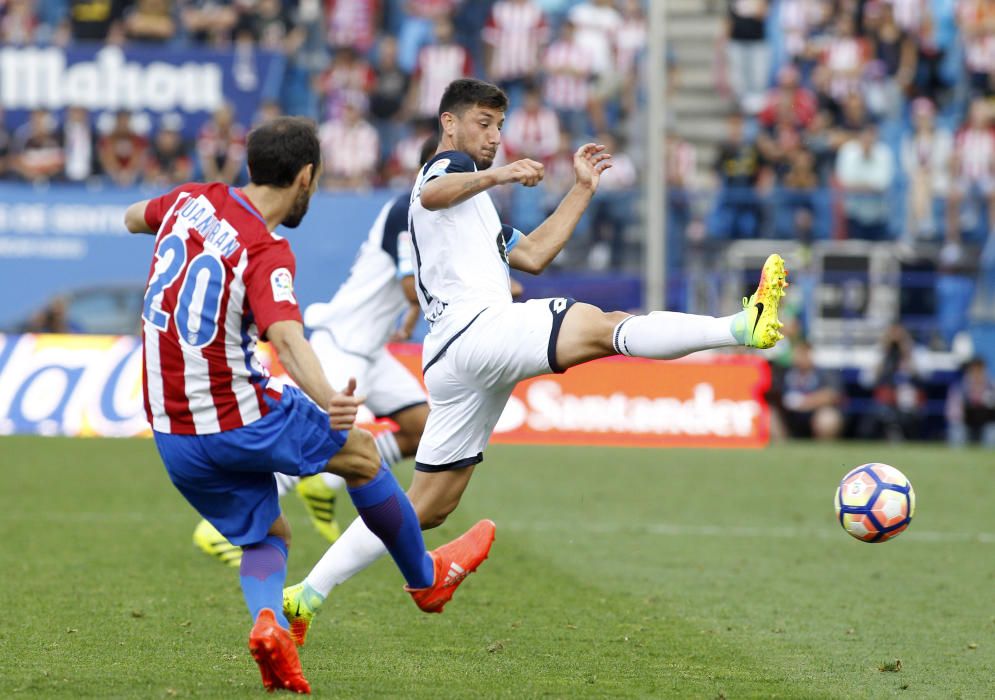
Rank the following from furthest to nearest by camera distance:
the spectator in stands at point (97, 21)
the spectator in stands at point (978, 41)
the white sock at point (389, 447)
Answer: the spectator in stands at point (978, 41), the spectator in stands at point (97, 21), the white sock at point (389, 447)

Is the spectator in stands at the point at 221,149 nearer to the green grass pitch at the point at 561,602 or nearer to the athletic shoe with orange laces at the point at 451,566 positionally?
the green grass pitch at the point at 561,602

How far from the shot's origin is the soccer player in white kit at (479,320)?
5984 mm

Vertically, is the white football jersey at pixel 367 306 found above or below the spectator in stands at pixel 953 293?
above

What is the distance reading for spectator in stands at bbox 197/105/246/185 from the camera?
19.3 metres

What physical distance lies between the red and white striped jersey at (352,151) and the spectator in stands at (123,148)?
2.39 m

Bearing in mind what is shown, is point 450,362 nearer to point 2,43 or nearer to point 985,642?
point 985,642

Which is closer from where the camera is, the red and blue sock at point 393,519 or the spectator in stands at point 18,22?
the red and blue sock at point 393,519

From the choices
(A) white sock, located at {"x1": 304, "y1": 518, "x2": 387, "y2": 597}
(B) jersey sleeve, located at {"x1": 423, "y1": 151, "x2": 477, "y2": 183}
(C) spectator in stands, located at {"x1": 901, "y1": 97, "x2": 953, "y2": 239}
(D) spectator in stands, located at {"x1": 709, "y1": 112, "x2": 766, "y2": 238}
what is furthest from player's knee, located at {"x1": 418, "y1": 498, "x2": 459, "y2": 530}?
(C) spectator in stands, located at {"x1": 901, "y1": 97, "x2": 953, "y2": 239}

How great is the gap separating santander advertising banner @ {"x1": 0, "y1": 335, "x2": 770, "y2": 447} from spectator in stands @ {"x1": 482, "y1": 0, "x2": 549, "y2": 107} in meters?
5.93

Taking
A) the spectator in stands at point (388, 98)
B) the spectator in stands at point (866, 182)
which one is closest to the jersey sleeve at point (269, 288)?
the spectator in stands at point (388, 98)

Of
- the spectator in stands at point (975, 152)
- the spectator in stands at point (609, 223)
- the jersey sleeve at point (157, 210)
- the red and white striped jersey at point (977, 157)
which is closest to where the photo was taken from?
the jersey sleeve at point (157, 210)

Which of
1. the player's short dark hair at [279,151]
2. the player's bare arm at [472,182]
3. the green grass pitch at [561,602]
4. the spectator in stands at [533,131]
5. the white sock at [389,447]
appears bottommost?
the green grass pitch at [561,602]

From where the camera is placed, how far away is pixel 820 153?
20.8 m

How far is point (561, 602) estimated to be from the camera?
7.47 metres
